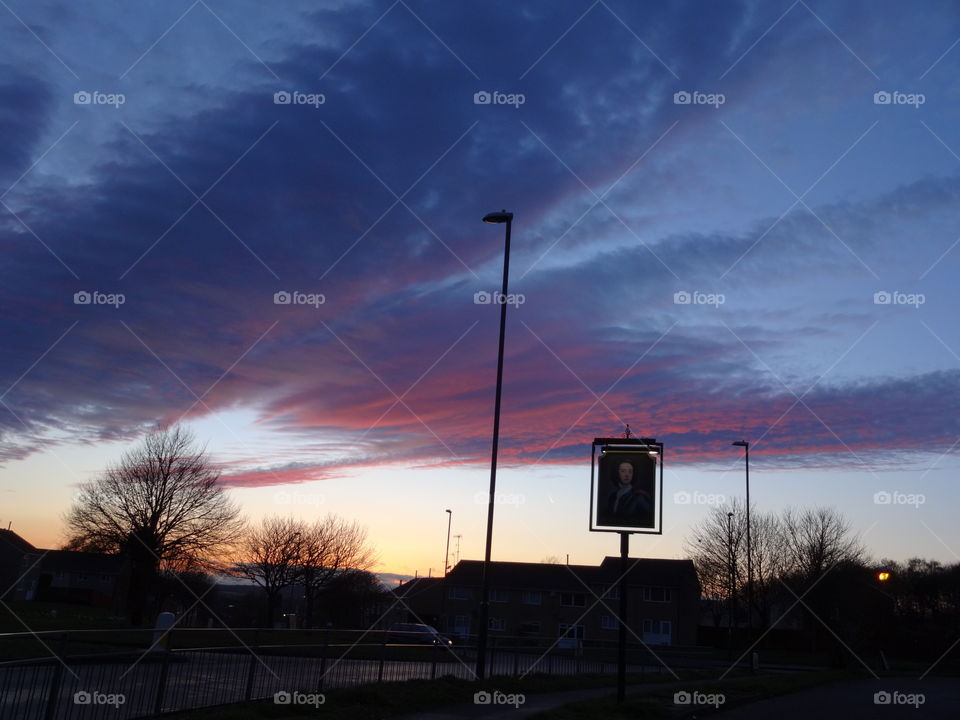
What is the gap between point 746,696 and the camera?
71.9 feet

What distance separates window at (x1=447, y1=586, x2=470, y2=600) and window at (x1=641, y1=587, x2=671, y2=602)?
17.3 meters

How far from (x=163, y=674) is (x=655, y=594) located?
67.4 metres

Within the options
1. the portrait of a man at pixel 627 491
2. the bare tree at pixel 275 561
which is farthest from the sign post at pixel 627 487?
the bare tree at pixel 275 561

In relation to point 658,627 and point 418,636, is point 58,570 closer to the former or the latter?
Answer: point 658,627

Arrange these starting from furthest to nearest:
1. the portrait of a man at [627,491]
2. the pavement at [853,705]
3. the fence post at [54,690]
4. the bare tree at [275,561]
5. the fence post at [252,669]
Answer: the bare tree at [275,561]
the pavement at [853,705]
the portrait of a man at [627,491]
the fence post at [252,669]
the fence post at [54,690]

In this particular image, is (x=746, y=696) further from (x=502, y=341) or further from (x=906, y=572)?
(x=906, y=572)

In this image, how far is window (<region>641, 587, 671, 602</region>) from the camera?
7319 cm

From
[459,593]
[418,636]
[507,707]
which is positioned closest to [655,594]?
[459,593]

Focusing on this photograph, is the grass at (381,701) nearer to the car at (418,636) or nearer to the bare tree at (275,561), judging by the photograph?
the car at (418,636)

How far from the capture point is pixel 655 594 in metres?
73.5

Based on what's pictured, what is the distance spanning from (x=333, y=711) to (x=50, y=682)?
14.6 feet

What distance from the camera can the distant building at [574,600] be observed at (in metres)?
72.2

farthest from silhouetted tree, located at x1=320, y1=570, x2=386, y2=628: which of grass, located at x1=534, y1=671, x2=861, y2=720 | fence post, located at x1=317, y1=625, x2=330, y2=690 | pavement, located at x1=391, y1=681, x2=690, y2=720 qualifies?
fence post, located at x1=317, y1=625, x2=330, y2=690

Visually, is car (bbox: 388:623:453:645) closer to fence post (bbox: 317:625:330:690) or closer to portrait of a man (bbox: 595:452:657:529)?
fence post (bbox: 317:625:330:690)
